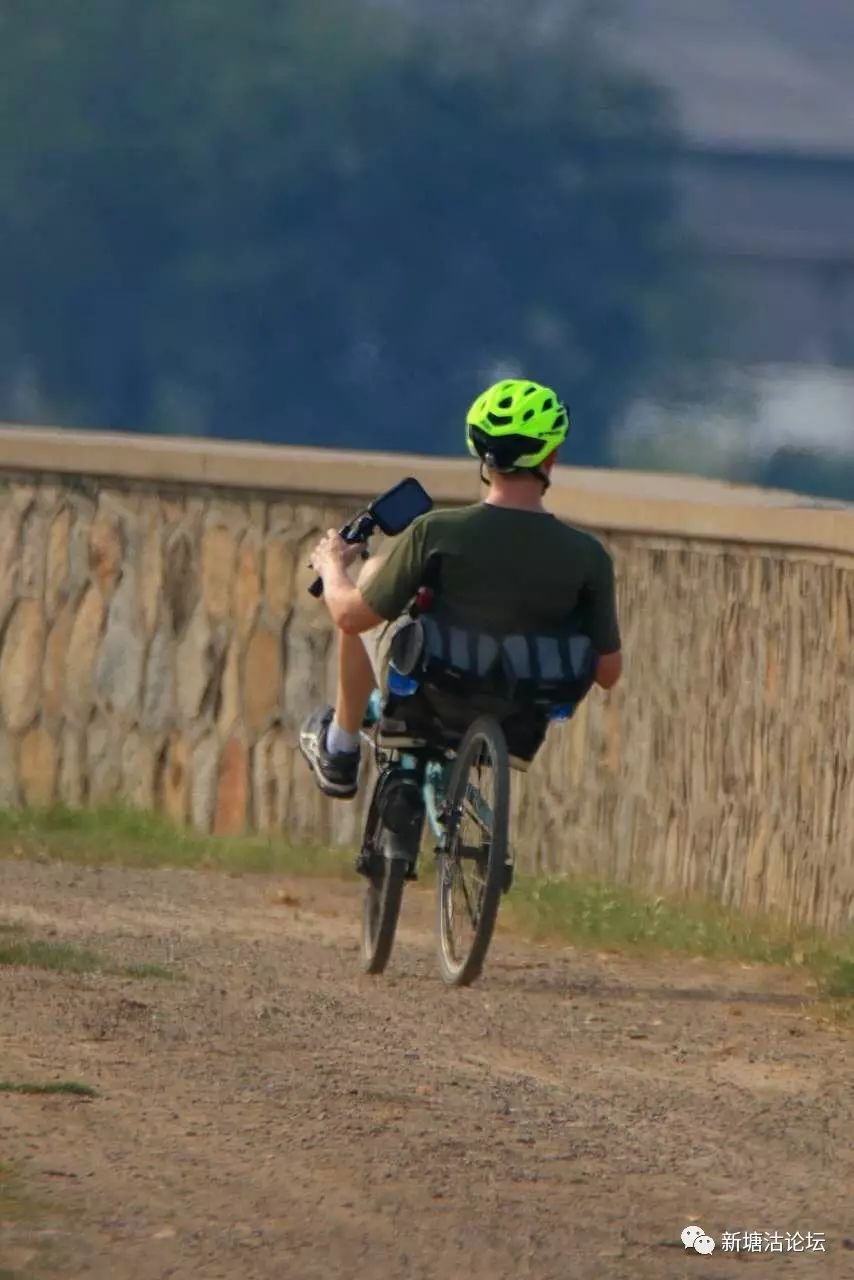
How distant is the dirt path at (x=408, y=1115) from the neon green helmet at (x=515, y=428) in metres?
1.45

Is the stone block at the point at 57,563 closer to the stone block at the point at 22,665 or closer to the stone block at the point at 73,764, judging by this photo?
the stone block at the point at 22,665

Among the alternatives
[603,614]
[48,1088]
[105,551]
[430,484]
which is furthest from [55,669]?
[48,1088]

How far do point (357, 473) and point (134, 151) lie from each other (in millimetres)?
7166

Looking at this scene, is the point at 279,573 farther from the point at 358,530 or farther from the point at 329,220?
the point at 329,220

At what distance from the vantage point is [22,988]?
23.0ft

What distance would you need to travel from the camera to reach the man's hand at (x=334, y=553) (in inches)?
297

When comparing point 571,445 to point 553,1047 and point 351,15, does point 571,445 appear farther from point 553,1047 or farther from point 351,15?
point 553,1047

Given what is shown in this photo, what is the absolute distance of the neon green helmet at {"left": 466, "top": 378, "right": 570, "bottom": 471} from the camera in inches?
290

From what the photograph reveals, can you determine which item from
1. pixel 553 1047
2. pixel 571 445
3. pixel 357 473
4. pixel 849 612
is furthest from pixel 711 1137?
pixel 571 445

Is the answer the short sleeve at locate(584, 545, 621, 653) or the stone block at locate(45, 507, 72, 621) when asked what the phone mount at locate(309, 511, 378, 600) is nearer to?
the short sleeve at locate(584, 545, 621, 653)

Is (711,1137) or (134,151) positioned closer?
(711,1137)

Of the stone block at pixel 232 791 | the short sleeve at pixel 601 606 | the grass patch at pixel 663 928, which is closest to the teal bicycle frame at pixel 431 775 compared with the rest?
the short sleeve at pixel 601 606

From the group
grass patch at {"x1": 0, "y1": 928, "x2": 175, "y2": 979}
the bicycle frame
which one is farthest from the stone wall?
grass patch at {"x1": 0, "y1": 928, "x2": 175, "y2": 979}
